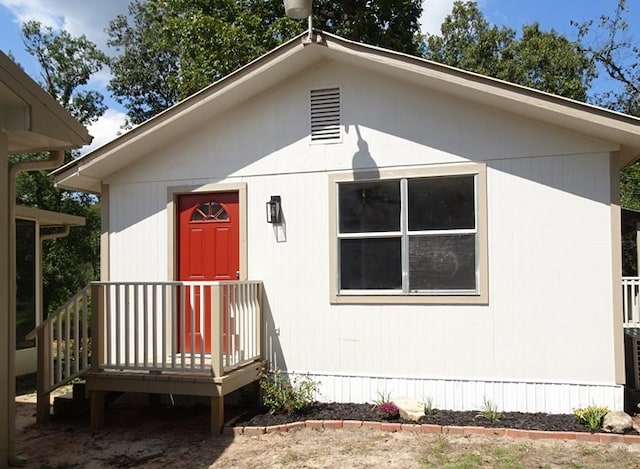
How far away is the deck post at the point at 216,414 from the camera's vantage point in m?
5.77

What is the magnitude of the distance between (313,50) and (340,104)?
0.69 m

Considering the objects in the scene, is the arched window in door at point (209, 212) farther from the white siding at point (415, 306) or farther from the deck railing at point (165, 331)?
the deck railing at point (165, 331)

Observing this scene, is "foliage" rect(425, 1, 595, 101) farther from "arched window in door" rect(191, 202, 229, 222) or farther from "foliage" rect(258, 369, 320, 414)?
"foliage" rect(258, 369, 320, 414)

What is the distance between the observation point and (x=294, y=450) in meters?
5.25

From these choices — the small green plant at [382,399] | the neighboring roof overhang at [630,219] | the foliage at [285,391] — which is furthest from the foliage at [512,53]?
the foliage at [285,391]

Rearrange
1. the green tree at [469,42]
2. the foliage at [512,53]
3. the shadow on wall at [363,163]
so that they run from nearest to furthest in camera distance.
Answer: the shadow on wall at [363,163]
the foliage at [512,53]
the green tree at [469,42]

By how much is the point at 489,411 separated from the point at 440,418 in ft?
1.73

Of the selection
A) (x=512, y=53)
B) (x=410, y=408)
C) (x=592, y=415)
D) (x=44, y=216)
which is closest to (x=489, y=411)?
(x=410, y=408)

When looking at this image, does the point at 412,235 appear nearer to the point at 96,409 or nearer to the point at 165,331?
the point at 165,331

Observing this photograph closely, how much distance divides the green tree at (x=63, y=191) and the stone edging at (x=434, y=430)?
39.7 feet

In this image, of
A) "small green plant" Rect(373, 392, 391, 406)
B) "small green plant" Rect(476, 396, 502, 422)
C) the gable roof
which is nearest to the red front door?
the gable roof

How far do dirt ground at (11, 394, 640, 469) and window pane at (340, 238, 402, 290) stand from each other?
1.64m

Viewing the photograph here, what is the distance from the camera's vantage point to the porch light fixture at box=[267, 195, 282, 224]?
679 centimetres

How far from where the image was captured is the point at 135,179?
24.1 ft
